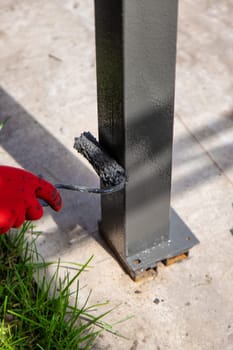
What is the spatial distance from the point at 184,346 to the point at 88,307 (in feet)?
1.33

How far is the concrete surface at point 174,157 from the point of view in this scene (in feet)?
8.63

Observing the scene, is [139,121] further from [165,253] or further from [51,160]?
[51,160]

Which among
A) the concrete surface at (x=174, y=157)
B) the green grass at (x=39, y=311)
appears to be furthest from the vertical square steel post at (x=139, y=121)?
the green grass at (x=39, y=311)

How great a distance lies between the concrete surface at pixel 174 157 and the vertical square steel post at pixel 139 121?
136 millimetres

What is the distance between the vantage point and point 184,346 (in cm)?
252

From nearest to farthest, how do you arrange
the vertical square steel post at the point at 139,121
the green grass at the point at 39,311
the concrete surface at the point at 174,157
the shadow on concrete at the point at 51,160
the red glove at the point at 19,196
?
the vertical square steel post at the point at 139,121, the red glove at the point at 19,196, the green grass at the point at 39,311, the concrete surface at the point at 174,157, the shadow on concrete at the point at 51,160

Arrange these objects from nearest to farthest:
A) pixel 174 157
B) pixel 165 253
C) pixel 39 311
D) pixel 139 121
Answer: pixel 139 121
pixel 39 311
pixel 165 253
pixel 174 157

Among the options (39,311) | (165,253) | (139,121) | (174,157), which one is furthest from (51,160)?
(139,121)

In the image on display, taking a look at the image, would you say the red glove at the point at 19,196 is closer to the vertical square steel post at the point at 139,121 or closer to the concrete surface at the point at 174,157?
the vertical square steel post at the point at 139,121

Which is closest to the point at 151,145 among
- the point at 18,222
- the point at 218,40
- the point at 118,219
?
the point at 118,219

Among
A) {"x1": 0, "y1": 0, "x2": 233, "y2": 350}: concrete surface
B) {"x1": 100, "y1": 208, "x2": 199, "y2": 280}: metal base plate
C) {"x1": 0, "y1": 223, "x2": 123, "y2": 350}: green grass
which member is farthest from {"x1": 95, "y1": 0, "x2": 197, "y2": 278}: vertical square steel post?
{"x1": 0, "y1": 223, "x2": 123, "y2": 350}: green grass

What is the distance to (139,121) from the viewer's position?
228cm

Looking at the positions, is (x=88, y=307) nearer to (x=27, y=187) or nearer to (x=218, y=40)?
(x=27, y=187)

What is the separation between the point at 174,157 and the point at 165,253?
0.67m
